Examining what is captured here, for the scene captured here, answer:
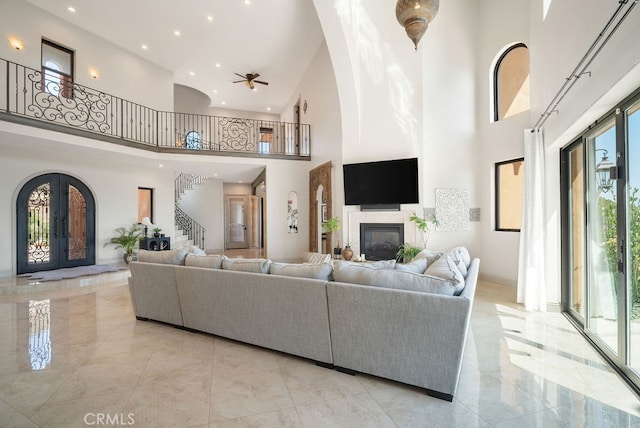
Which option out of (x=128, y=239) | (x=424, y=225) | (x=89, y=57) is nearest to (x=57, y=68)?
(x=89, y=57)

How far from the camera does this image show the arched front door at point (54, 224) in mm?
6727

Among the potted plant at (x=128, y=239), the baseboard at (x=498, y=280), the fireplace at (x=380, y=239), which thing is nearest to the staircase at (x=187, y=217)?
the potted plant at (x=128, y=239)

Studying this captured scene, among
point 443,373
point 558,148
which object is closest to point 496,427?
point 443,373

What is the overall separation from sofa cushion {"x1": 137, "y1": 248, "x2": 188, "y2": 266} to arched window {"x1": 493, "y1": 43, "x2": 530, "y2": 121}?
6079mm

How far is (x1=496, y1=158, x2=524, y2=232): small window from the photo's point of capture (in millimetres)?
5586

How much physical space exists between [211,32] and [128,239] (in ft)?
18.9

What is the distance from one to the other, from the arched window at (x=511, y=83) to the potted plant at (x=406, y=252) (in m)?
2.99

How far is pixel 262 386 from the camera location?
7.70ft

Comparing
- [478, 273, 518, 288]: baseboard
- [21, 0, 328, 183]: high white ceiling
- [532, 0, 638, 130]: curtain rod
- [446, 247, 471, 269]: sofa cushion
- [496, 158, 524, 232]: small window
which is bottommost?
[478, 273, 518, 288]: baseboard

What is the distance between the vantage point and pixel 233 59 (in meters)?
9.10

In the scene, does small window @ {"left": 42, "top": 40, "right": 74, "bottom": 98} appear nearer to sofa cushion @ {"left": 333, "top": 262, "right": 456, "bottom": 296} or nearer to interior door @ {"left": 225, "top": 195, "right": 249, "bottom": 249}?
interior door @ {"left": 225, "top": 195, "right": 249, "bottom": 249}

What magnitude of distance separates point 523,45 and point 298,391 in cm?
674

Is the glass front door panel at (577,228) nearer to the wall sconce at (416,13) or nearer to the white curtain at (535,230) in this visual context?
the white curtain at (535,230)

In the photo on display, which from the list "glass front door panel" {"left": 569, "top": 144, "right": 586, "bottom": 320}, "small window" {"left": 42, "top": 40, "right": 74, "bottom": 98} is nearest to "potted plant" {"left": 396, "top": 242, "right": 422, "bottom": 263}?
"glass front door panel" {"left": 569, "top": 144, "right": 586, "bottom": 320}
